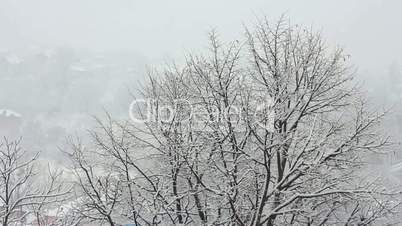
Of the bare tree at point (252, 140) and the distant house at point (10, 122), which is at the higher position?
the distant house at point (10, 122)

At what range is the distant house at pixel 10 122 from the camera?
7281 cm

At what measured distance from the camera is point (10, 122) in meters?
74.4

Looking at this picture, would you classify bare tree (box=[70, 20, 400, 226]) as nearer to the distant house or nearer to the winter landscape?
the winter landscape

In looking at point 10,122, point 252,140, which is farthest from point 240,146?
point 10,122

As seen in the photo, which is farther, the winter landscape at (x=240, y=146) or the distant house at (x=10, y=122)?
the distant house at (x=10, y=122)

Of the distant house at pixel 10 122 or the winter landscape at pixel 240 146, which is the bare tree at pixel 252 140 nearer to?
the winter landscape at pixel 240 146

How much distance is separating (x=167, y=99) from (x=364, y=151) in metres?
4.07

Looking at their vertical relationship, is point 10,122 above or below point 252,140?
above

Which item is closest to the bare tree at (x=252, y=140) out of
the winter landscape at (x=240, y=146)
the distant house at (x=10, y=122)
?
the winter landscape at (x=240, y=146)

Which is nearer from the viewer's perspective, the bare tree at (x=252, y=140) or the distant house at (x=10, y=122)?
the bare tree at (x=252, y=140)

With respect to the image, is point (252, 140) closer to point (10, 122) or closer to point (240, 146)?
point (240, 146)

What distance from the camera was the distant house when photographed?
239 feet

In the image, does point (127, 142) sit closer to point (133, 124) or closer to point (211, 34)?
point (133, 124)

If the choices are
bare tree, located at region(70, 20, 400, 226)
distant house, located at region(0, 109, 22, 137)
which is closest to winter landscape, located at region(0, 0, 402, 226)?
bare tree, located at region(70, 20, 400, 226)
